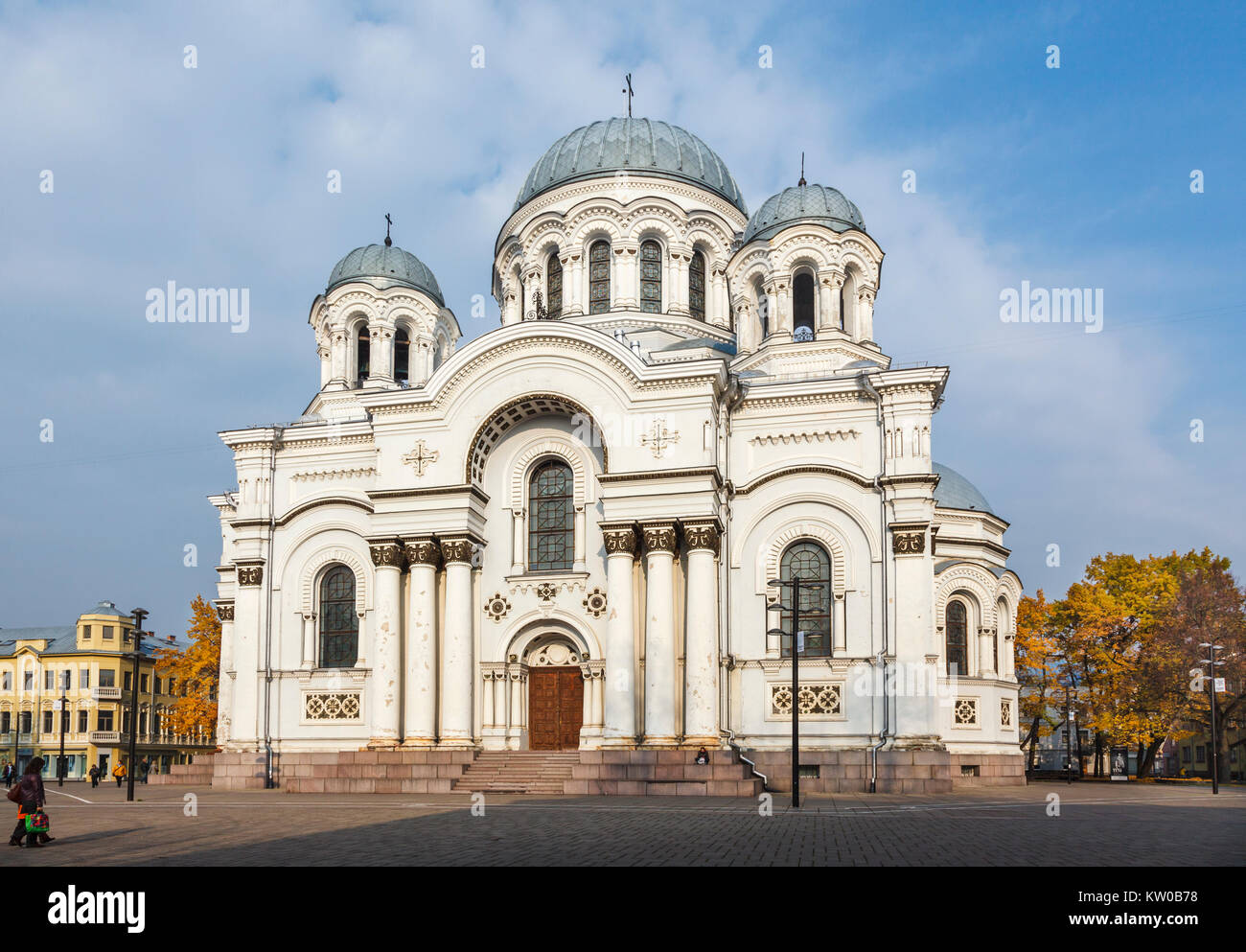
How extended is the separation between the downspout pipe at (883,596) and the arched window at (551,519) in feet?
27.5

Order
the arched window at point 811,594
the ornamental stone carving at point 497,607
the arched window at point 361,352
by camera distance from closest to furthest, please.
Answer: the arched window at point 811,594
the ornamental stone carving at point 497,607
the arched window at point 361,352

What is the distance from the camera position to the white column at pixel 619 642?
29.9m

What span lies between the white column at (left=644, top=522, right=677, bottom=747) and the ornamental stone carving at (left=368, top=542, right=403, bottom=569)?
7.01 meters

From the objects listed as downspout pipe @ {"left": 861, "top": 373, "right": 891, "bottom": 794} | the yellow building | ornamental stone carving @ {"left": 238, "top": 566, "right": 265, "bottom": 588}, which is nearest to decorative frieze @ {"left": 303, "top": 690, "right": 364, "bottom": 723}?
ornamental stone carving @ {"left": 238, "top": 566, "right": 265, "bottom": 588}

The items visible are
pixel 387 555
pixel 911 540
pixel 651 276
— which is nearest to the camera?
pixel 911 540

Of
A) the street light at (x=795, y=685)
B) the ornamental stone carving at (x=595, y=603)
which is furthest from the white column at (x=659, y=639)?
the street light at (x=795, y=685)

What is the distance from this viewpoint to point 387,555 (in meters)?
32.8

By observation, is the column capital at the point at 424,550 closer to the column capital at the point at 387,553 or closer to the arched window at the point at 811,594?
the column capital at the point at 387,553

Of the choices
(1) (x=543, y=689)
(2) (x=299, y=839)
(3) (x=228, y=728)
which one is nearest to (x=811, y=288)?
(1) (x=543, y=689)

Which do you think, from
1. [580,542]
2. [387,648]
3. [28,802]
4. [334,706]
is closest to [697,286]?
[580,542]

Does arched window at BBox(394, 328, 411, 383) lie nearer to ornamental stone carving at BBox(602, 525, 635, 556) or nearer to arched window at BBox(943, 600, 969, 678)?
ornamental stone carving at BBox(602, 525, 635, 556)

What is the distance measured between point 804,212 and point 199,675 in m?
32.3

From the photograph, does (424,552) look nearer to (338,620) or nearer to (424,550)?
(424,550)
